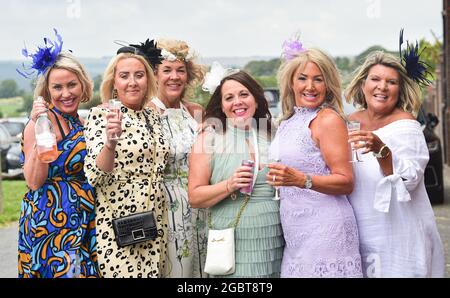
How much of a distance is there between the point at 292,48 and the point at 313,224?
38.9 inches

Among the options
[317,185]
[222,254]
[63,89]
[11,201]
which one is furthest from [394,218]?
[11,201]

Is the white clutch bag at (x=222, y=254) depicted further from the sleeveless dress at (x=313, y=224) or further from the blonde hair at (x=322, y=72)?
the blonde hair at (x=322, y=72)

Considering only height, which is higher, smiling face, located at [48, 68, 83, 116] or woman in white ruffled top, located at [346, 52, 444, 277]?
smiling face, located at [48, 68, 83, 116]

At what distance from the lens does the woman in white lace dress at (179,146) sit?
14.4 feet

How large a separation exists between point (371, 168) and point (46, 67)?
1.96 meters

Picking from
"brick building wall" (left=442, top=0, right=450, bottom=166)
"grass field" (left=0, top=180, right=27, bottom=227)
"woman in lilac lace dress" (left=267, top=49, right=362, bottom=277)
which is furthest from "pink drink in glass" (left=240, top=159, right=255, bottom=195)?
"brick building wall" (left=442, top=0, right=450, bottom=166)

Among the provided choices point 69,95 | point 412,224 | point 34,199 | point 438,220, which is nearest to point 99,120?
point 69,95

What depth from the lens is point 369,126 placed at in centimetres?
415

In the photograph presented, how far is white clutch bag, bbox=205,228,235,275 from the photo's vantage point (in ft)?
12.6

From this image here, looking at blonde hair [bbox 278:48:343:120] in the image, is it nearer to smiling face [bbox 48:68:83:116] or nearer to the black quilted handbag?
the black quilted handbag

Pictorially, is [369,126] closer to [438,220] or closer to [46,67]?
[46,67]

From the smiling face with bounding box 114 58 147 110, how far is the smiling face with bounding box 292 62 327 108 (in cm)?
92

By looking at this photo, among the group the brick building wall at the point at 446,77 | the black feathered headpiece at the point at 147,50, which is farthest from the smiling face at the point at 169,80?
the brick building wall at the point at 446,77

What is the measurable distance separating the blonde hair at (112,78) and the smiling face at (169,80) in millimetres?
516
